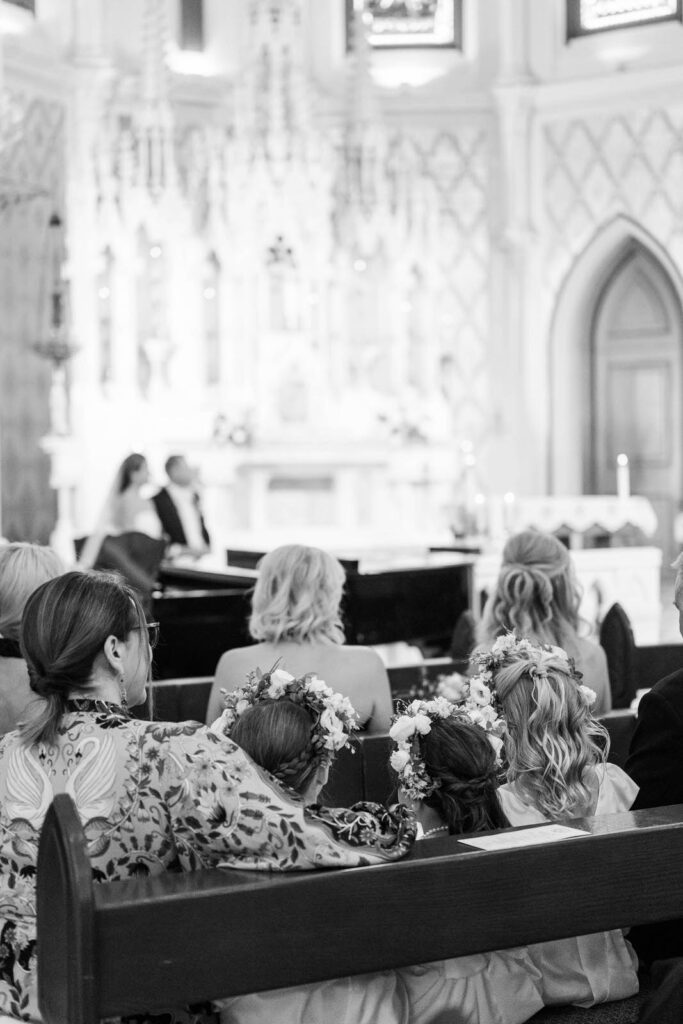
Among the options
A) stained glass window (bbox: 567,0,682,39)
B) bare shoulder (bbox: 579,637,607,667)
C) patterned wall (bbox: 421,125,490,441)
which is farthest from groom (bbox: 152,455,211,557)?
stained glass window (bbox: 567,0,682,39)

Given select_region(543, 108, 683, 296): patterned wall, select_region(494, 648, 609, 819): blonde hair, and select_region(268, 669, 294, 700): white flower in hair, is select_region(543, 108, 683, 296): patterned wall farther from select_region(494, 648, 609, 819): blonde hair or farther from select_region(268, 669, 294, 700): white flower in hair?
select_region(268, 669, 294, 700): white flower in hair

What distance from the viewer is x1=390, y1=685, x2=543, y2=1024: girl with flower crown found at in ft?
8.34

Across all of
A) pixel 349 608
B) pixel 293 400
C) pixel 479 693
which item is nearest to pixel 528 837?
pixel 479 693

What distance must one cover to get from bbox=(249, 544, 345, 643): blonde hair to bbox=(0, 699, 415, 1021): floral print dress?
1421mm

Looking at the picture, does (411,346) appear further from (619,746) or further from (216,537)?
(619,746)

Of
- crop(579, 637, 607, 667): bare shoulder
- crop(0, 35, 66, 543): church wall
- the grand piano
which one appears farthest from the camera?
crop(0, 35, 66, 543): church wall

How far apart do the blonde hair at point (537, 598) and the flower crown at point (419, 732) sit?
1.29 metres

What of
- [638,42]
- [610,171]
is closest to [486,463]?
[610,171]

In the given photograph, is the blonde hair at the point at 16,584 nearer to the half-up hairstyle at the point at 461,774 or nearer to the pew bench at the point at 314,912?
the half-up hairstyle at the point at 461,774

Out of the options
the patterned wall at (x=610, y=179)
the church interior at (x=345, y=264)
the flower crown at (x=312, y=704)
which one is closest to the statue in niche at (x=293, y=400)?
the church interior at (x=345, y=264)

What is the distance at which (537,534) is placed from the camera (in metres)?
4.27

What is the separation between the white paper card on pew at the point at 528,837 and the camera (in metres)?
2.35

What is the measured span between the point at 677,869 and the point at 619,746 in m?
1.56

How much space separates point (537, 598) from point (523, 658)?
1108 millimetres
